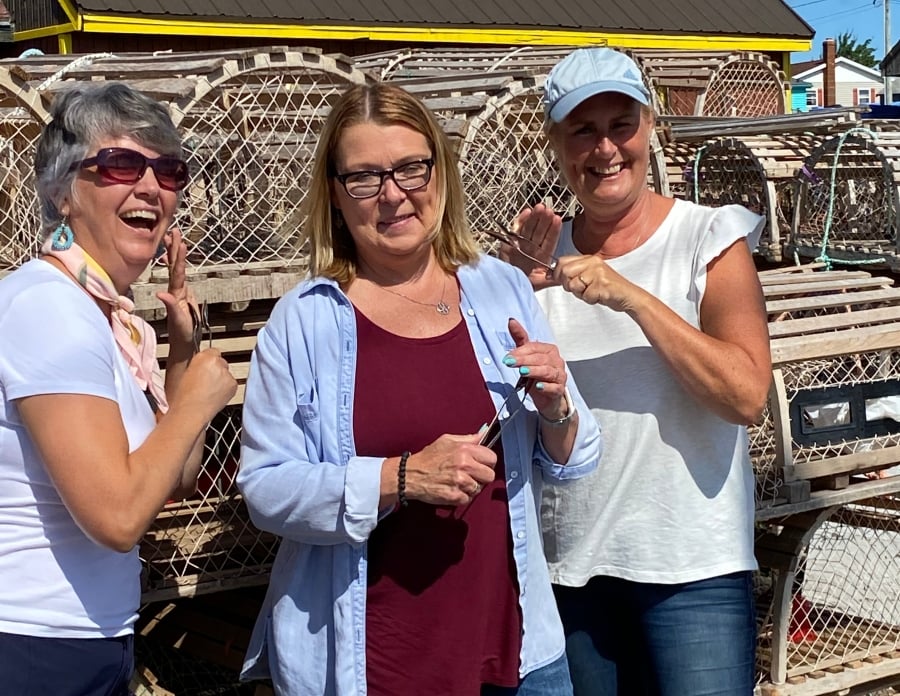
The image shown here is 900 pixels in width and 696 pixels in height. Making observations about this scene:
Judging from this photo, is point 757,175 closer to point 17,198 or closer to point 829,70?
point 17,198

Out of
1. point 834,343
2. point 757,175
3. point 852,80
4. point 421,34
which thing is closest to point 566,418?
point 834,343

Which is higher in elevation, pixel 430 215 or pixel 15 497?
pixel 430 215

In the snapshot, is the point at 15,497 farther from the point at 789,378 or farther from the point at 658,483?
the point at 789,378

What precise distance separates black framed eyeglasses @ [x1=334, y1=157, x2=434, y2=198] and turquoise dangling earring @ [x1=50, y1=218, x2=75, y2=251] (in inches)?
13.7

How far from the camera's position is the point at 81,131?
1.42 m

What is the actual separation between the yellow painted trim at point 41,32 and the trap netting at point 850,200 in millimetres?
6388

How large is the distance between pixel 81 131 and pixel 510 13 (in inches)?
392

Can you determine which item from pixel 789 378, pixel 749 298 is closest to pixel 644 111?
pixel 749 298

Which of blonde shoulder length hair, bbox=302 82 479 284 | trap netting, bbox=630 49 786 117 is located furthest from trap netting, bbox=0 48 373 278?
trap netting, bbox=630 49 786 117

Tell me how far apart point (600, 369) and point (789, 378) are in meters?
1.39

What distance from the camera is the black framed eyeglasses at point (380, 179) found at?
4.97 feet

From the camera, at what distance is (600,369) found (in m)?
1.70

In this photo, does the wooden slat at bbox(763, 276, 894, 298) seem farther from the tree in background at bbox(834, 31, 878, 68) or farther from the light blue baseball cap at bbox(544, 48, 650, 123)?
the tree in background at bbox(834, 31, 878, 68)

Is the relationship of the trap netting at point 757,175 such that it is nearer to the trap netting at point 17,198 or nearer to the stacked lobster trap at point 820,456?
the stacked lobster trap at point 820,456
